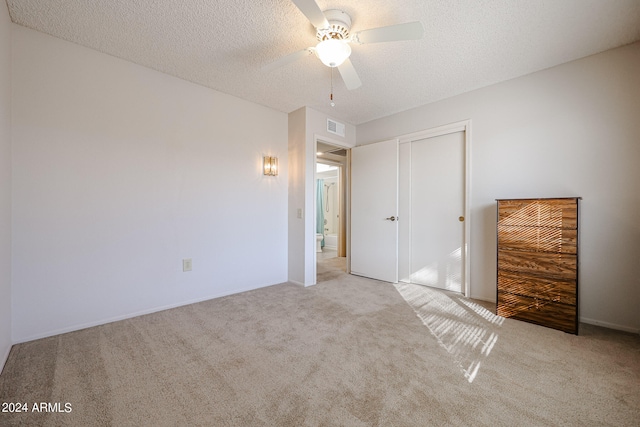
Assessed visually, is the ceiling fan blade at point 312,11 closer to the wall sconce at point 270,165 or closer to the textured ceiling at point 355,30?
the textured ceiling at point 355,30

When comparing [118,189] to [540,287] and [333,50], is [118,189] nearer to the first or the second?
[333,50]

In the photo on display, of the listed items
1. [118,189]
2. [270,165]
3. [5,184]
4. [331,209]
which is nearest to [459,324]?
[270,165]

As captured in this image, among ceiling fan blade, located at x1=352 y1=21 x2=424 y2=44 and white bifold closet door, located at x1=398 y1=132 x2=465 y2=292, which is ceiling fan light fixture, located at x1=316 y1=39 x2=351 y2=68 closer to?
ceiling fan blade, located at x1=352 y1=21 x2=424 y2=44

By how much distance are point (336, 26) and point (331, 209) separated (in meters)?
6.55

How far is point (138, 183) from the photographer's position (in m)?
2.60

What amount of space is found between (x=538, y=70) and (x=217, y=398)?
3.93 metres

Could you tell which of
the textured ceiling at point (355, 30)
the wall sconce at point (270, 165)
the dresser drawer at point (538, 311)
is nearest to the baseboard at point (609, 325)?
the dresser drawer at point (538, 311)

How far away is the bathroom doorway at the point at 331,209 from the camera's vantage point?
18.1 ft

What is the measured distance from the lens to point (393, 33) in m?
1.76

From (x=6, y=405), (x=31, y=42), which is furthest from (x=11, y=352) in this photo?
(x=31, y=42)

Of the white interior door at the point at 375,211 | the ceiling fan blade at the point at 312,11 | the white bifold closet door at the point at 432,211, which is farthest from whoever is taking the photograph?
the white interior door at the point at 375,211

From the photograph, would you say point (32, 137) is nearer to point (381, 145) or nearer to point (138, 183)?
point (138, 183)

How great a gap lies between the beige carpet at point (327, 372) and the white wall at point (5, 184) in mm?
246

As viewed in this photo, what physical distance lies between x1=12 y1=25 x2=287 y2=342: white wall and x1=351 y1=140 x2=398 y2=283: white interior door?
1.64 m
